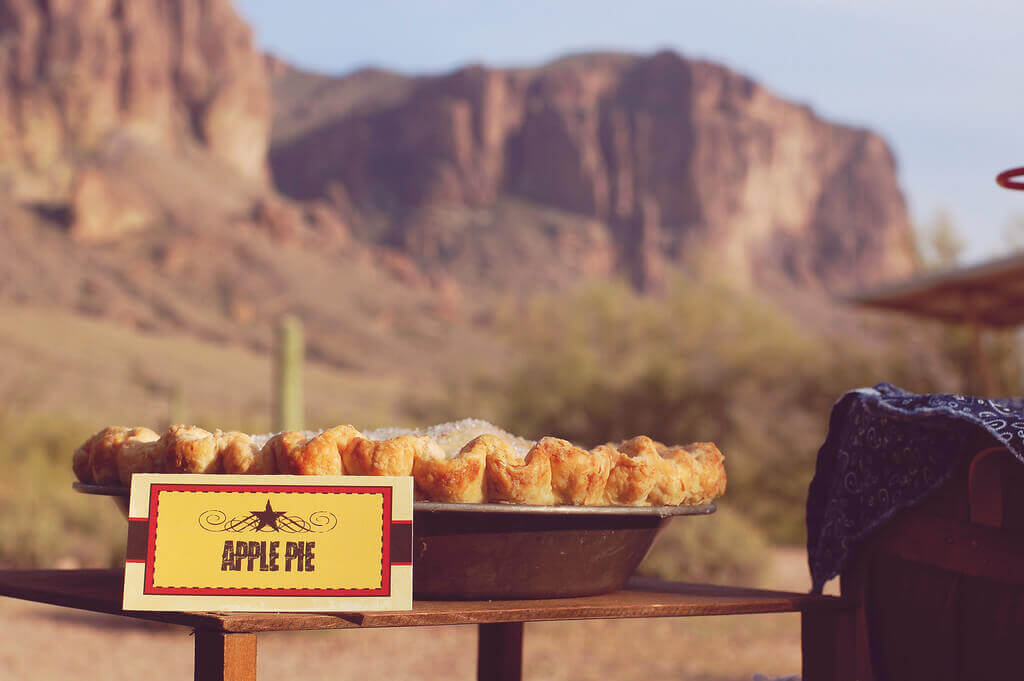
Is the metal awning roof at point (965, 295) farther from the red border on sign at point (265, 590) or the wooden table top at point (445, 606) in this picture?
the red border on sign at point (265, 590)

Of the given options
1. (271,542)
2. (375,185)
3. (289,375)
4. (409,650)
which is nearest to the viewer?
(271,542)

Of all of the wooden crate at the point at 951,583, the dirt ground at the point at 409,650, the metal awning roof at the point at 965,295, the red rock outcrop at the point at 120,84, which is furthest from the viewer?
the red rock outcrop at the point at 120,84

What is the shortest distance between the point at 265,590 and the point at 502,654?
1049mm

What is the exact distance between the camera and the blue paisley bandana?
185cm

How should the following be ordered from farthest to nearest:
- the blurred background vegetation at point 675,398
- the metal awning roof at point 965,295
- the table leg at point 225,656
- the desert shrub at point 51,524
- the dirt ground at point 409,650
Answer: the blurred background vegetation at point 675,398 → the desert shrub at point 51,524 → the metal awning roof at point 965,295 → the dirt ground at point 409,650 → the table leg at point 225,656

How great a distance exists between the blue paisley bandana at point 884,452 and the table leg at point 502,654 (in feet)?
2.19

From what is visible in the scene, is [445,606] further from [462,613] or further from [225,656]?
[225,656]

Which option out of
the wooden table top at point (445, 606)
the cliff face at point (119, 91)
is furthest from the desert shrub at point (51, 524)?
the cliff face at point (119, 91)

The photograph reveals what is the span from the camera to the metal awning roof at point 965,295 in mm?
8344

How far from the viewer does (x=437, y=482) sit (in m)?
1.64

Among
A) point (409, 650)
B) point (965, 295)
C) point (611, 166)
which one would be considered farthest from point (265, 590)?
point (611, 166)

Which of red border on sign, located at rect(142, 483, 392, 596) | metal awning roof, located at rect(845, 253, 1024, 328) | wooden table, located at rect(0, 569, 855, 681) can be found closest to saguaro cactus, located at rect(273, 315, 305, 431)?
metal awning roof, located at rect(845, 253, 1024, 328)

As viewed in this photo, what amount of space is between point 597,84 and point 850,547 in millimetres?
Answer: 88810

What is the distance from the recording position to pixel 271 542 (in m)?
1.57
